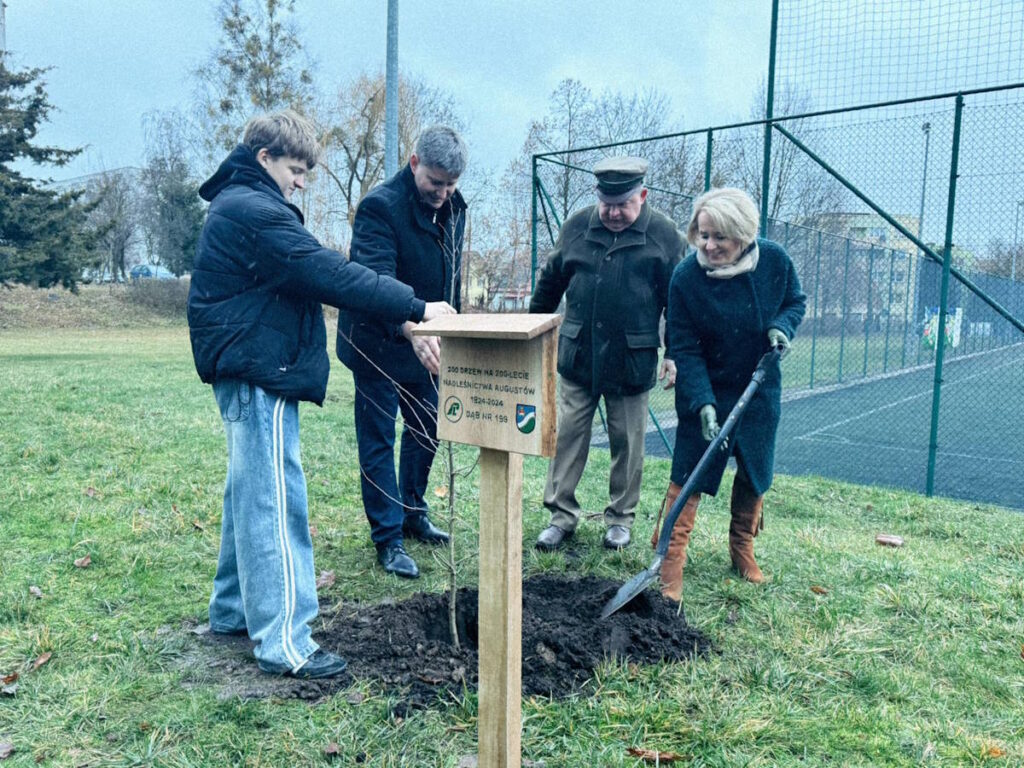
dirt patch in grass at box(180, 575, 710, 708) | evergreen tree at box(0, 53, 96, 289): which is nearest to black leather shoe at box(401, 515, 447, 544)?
dirt patch in grass at box(180, 575, 710, 708)

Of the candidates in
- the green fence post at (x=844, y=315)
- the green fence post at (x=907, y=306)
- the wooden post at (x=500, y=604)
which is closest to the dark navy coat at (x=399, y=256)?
the wooden post at (x=500, y=604)

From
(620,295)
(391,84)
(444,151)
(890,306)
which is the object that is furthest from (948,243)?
(890,306)

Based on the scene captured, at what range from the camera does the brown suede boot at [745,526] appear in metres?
3.94

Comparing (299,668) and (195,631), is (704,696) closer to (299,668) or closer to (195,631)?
(299,668)

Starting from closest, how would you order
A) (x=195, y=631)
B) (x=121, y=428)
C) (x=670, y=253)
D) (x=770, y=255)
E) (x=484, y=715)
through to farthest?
(x=484, y=715) < (x=195, y=631) < (x=770, y=255) < (x=670, y=253) < (x=121, y=428)

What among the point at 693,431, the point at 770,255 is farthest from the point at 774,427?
the point at 770,255

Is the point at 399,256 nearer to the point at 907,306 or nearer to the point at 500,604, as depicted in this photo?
the point at 500,604

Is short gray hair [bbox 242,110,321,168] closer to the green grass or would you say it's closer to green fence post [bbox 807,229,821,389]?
the green grass

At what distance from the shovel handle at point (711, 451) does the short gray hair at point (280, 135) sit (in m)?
2.02

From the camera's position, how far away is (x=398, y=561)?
157 inches

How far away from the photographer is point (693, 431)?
3828 millimetres

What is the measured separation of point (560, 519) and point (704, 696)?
1.92 meters

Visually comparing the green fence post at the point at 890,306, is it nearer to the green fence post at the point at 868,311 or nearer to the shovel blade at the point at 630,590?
the green fence post at the point at 868,311

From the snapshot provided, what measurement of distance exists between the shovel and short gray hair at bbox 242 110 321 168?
2028mm
